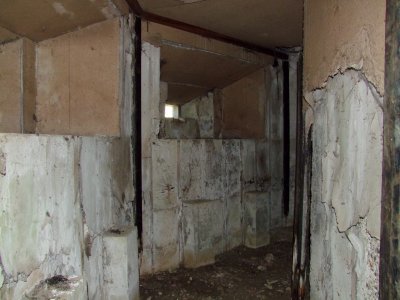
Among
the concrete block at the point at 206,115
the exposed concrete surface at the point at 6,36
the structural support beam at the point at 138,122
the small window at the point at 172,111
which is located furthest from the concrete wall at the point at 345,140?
the small window at the point at 172,111

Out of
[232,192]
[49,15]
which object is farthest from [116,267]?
[49,15]

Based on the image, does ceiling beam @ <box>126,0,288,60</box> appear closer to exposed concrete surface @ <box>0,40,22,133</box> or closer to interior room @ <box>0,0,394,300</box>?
interior room @ <box>0,0,394,300</box>

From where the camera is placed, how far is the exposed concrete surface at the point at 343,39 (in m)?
1.18

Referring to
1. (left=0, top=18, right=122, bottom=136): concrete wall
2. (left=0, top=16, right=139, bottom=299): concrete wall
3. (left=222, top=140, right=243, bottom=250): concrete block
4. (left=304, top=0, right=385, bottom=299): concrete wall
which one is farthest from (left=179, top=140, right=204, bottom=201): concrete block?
(left=304, top=0, right=385, bottom=299): concrete wall

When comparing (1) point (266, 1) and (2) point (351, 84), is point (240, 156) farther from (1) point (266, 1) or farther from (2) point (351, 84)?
(2) point (351, 84)

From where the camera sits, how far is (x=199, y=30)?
3176 mm

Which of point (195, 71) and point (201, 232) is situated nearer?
point (201, 232)

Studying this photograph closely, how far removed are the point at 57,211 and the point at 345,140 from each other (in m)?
1.38

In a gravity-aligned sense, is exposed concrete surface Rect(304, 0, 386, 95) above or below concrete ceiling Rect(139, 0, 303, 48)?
below

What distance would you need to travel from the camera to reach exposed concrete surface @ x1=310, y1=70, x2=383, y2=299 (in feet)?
3.96

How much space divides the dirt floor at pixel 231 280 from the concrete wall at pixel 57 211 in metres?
0.50

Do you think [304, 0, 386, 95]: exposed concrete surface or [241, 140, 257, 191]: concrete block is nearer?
[304, 0, 386, 95]: exposed concrete surface

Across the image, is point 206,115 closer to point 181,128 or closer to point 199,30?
point 181,128

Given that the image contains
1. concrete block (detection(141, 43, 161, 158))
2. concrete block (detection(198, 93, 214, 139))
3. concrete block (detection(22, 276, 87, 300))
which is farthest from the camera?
concrete block (detection(198, 93, 214, 139))
